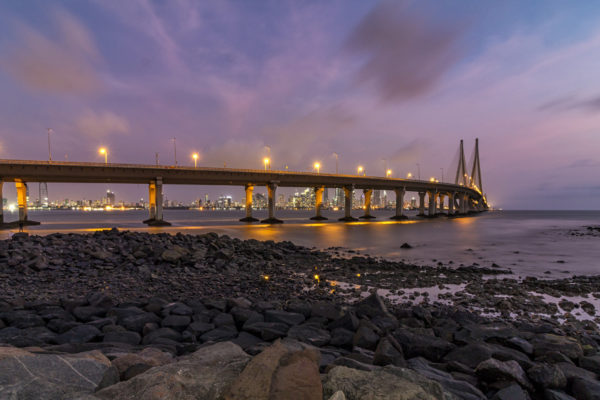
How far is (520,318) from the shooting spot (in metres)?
9.34

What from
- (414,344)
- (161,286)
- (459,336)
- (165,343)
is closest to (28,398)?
(165,343)

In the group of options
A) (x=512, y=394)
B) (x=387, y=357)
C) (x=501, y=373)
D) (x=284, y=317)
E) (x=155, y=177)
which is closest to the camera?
(x=512, y=394)

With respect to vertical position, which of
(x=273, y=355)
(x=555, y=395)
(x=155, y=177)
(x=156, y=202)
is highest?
(x=155, y=177)

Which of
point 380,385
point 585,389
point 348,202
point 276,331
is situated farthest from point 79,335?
point 348,202

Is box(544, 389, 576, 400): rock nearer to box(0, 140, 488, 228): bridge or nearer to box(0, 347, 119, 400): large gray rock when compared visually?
box(0, 347, 119, 400): large gray rock

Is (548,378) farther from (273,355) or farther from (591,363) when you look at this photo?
(273,355)

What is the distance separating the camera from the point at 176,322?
24.4 ft

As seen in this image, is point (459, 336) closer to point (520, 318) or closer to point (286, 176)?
point (520, 318)

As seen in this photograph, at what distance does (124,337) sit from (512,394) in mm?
7045

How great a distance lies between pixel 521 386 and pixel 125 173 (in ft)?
230

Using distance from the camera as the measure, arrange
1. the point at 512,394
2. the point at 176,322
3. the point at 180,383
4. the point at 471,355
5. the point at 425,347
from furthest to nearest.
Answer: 1. the point at 176,322
2. the point at 425,347
3. the point at 471,355
4. the point at 512,394
5. the point at 180,383

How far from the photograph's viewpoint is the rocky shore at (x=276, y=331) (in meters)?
3.39

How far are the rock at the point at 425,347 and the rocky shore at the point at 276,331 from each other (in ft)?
0.07

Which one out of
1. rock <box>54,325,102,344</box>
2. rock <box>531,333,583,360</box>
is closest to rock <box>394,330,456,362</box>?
rock <box>531,333,583,360</box>
